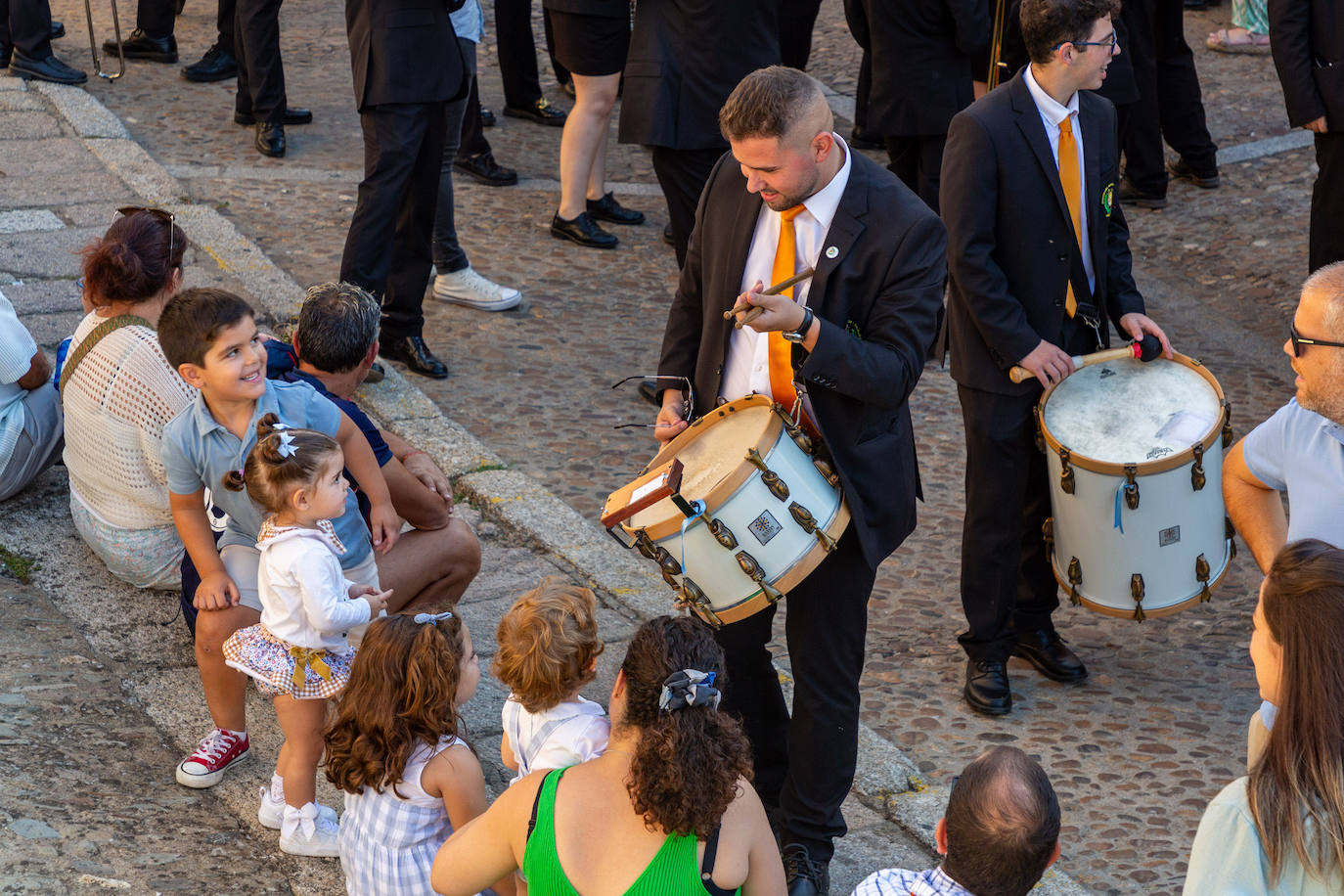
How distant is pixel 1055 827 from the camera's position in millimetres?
2424

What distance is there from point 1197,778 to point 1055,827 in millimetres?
1822

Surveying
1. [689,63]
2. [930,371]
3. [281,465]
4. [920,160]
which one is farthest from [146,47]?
[281,465]

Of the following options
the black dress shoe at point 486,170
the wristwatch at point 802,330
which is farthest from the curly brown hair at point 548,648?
the black dress shoe at point 486,170

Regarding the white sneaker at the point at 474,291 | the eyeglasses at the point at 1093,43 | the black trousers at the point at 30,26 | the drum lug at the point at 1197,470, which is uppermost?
the eyeglasses at the point at 1093,43

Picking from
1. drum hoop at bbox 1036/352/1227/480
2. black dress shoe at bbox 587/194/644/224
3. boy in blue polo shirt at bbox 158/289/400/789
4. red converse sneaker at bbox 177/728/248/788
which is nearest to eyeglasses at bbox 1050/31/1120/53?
drum hoop at bbox 1036/352/1227/480

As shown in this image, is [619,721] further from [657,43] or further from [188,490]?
[657,43]

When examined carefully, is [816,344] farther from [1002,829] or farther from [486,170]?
[486,170]

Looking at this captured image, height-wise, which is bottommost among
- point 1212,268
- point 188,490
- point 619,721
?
point 1212,268

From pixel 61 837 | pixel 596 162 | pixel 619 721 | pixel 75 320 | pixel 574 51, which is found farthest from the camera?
pixel 596 162

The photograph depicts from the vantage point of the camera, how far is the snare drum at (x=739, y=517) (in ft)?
10.0

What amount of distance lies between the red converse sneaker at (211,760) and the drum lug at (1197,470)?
248 centimetres

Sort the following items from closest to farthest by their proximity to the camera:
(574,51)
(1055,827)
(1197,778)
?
(1055,827) → (1197,778) → (574,51)

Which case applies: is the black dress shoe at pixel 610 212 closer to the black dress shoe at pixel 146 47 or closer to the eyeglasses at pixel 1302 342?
the black dress shoe at pixel 146 47

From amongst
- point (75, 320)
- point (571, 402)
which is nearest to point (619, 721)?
point (571, 402)
